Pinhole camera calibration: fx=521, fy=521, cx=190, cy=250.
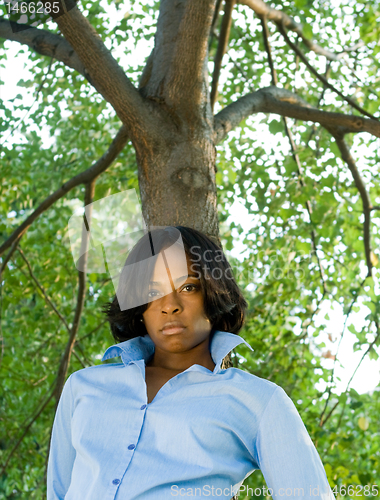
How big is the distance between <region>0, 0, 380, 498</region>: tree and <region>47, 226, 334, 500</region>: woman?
23 centimetres

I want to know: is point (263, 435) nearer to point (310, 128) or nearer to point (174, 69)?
point (174, 69)

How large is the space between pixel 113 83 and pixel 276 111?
32.6 inches

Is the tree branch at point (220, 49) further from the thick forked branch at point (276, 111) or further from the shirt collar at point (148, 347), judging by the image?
the shirt collar at point (148, 347)

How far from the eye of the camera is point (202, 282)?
1.25 m

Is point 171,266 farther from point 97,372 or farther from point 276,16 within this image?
point 276,16

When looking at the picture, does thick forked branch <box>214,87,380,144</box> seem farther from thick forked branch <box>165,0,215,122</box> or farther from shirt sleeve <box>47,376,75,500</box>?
shirt sleeve <box>47,376,75,500</box>

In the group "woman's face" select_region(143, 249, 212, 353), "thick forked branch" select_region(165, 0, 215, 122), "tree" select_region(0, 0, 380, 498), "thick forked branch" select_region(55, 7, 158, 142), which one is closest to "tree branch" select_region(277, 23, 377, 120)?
"tree" select_region(0, 0, 380, 498)

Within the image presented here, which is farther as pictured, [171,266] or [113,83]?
[113,83]

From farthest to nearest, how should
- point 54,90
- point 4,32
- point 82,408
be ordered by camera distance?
point 54,90, point 4,32, point 82,408

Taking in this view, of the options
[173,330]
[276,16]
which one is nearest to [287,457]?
[173,330]

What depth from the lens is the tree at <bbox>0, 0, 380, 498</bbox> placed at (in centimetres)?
162

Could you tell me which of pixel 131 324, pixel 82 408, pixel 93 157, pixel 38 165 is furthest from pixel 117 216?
pixel 38 165

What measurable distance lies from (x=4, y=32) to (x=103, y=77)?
79cm

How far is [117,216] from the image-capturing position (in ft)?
5.32
